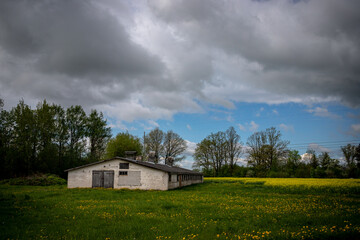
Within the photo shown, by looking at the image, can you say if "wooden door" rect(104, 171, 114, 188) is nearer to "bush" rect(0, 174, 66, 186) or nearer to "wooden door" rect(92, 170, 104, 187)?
"wooden door" rect(92, 170, 104, 187)

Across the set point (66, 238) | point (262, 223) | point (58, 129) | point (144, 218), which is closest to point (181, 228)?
point (144, 218)

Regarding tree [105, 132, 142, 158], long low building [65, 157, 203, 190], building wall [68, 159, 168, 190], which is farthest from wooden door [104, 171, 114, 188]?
tree [105, 132, 142, 158]

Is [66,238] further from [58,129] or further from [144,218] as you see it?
[58,129]

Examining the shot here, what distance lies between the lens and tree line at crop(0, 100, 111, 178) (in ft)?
142

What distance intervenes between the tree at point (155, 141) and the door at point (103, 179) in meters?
36.4

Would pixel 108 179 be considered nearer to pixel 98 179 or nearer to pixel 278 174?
pixel 98 179

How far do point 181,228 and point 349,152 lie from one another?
242 feet

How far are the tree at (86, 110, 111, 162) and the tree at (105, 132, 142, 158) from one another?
1.93 m

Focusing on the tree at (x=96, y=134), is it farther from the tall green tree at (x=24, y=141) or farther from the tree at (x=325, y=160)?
the tree at (x=325, y=160)

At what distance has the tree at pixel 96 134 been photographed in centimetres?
5775

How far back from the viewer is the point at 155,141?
68812mm

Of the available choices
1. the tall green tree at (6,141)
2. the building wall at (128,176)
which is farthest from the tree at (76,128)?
the building wall at (128,176)

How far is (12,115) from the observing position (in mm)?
45625

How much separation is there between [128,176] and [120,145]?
1277 inches
